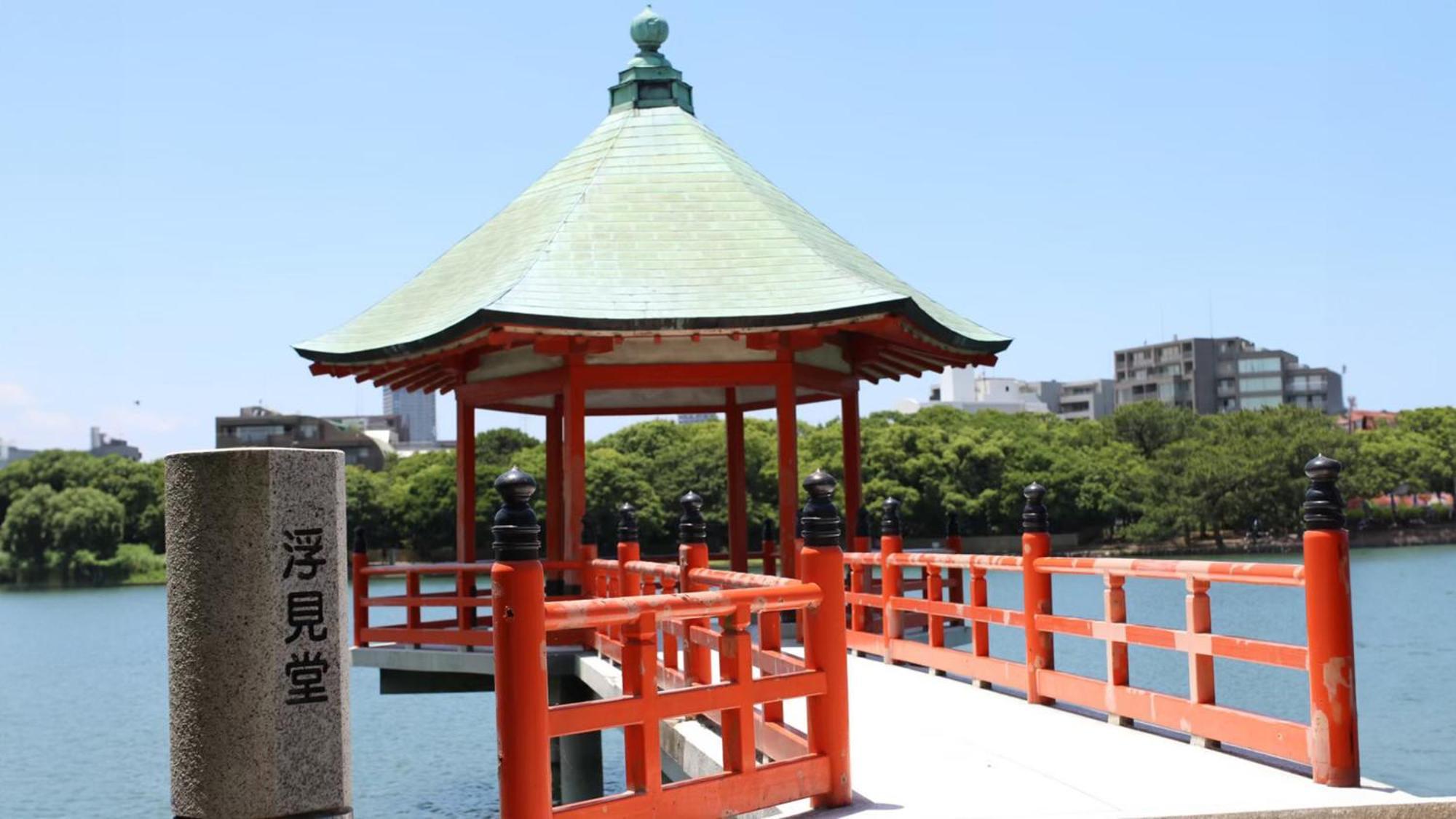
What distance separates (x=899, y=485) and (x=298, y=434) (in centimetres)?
4977

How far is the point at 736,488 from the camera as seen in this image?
15570mm

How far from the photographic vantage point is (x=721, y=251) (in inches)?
514

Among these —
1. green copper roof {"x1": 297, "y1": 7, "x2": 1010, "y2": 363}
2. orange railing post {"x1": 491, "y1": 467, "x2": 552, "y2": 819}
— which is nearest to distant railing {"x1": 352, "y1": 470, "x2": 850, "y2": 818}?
orange railing post {"x1": 491, "y1": 467, "x2": 552, "y2": 819}

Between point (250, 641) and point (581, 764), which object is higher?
point (250, 641)

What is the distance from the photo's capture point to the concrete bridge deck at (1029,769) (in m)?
5.50

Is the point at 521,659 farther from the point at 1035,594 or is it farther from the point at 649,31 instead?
the point at 649,31

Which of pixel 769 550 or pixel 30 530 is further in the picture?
pixel 30 530

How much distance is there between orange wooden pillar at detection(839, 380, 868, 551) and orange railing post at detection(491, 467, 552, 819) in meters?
9.44

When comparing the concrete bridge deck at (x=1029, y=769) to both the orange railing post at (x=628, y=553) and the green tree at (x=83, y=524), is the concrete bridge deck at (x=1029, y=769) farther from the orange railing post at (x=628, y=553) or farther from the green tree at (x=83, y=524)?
the green tree at (x=83, y=524)

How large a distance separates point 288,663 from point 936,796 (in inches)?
102

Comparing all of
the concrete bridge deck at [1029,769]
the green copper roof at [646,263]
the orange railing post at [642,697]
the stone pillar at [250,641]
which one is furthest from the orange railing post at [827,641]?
the green copper roof at [646,263]

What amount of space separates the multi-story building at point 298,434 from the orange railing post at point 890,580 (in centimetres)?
8447

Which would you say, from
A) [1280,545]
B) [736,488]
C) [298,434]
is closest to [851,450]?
[736,488]

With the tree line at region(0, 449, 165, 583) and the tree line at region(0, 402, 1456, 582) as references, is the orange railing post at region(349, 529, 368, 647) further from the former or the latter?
the tree line at region(0, 449, 165, 583)
